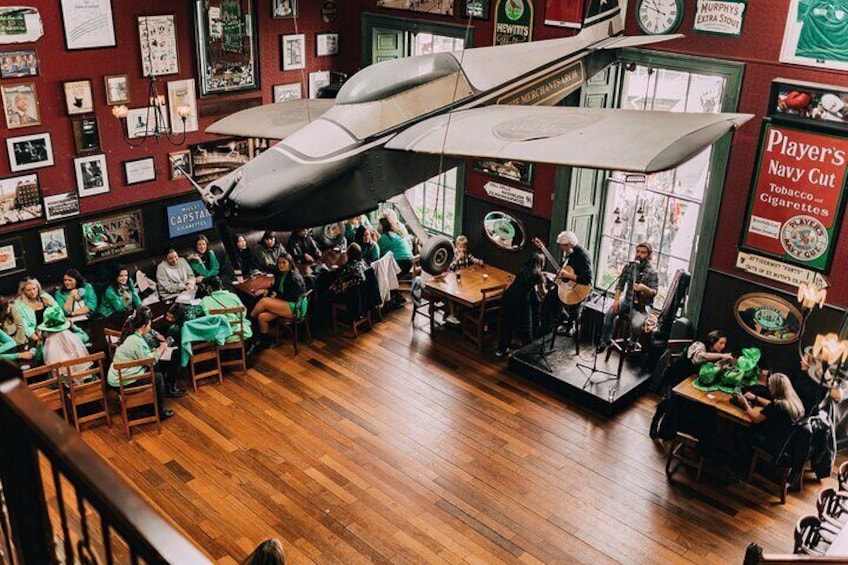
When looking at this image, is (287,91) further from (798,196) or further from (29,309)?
(798,196)

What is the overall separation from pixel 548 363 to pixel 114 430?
4.83 m

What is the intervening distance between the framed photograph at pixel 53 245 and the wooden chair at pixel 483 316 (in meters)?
5.02

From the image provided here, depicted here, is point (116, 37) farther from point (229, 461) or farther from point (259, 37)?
point (229, 461)

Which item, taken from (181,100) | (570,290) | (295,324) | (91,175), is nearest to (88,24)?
(181,100)

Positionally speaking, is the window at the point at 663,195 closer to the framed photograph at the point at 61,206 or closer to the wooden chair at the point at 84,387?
the wooden chair at the point at 84,387

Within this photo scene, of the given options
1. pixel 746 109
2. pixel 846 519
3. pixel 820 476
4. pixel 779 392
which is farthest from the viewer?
pixel 746 109

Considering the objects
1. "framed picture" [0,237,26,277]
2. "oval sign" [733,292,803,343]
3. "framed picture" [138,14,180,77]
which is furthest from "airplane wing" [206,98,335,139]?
"oval sign" [733,292,803,343]

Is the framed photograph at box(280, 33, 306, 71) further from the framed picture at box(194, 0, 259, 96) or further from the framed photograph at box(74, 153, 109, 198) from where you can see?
the framed photograph at box(74, 153, 109, 198)

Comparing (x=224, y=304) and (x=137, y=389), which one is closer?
(x=137, y=389)

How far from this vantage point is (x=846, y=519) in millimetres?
6133

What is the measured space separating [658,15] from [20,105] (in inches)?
281

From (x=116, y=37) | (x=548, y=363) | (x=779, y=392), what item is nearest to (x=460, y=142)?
(x=779, y=392)

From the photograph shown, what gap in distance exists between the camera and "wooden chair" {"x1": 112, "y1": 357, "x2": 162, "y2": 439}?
7684 millimetres

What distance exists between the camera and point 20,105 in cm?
889
